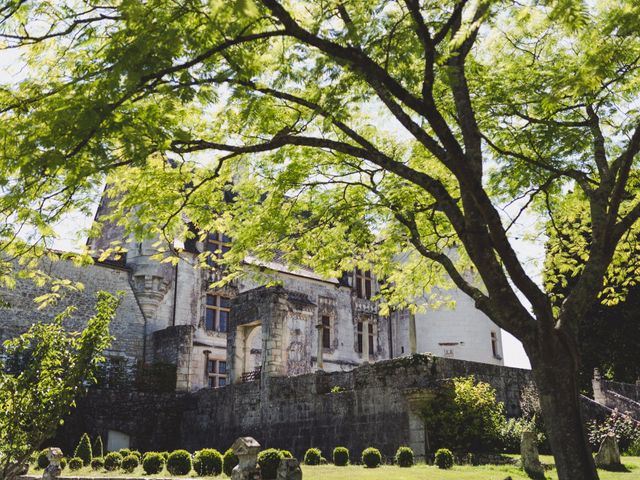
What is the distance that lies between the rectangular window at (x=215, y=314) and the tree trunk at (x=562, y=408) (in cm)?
1896

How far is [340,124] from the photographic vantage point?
737cm

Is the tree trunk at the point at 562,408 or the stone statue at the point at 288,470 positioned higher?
the tree trunk at the point at 562,408

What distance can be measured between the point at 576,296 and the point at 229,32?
4.55 m

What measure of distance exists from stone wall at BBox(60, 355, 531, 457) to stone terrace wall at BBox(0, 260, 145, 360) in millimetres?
2839

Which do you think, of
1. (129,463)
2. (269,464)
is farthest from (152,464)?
(269,464)

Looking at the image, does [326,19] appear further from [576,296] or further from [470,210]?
[576,296]

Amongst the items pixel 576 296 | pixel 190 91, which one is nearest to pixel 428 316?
pixel 576 296

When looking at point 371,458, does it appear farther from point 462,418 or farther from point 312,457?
point 462,418

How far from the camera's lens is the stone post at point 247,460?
9.78m

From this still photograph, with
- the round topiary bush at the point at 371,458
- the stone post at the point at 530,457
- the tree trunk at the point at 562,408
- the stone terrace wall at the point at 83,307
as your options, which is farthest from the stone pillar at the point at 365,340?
the tree trunk at the point at 562,408

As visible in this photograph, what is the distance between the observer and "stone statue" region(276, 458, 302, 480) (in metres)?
8.98

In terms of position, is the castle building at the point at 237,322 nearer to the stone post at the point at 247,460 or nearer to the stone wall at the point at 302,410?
the stone wall at the point at 302,410

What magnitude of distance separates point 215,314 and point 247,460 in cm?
1499

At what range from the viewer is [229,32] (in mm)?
5754
